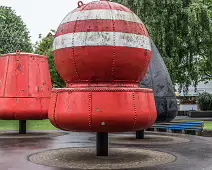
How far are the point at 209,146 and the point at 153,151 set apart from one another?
7.57 feet

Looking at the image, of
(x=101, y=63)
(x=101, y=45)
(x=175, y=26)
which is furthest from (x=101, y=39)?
(x=175, y=26)

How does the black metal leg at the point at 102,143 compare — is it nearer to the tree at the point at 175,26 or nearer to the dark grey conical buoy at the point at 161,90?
the dark grey conical buoy at the point at 161,90

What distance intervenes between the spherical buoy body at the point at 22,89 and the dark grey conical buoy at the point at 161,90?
4597 millimetres

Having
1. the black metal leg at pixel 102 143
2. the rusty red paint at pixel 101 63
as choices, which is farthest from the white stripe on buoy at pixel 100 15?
the black metal leg at pixel 102 143

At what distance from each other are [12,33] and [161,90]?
2161cm

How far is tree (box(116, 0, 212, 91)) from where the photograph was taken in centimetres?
2498

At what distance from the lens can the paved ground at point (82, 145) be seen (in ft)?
30.0

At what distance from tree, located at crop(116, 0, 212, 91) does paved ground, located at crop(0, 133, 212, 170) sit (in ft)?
36.0

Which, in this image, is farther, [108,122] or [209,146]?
[209,146]

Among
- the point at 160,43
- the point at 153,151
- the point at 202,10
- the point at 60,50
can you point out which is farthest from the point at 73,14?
the point at 202,10

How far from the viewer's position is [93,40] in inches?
355

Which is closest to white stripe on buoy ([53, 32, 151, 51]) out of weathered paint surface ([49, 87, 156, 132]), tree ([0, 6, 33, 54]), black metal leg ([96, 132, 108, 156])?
weathered paint surface ([49, 87, 156, 132])

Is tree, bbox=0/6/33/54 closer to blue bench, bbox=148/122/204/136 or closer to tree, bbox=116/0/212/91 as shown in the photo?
tree, bbox=116/0/212/91

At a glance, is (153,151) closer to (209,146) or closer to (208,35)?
(209,146)
